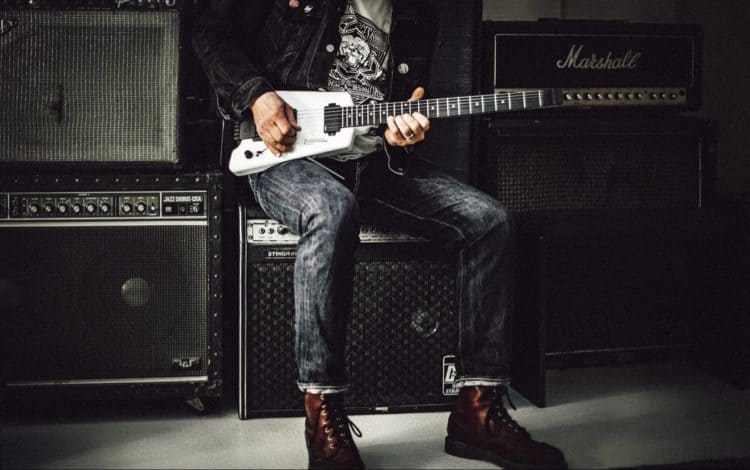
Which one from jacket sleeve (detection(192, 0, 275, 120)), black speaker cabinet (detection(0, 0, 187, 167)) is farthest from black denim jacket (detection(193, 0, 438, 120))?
black speaker cabinet (detection(0, 0, 187, 167))

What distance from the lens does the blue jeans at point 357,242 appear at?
1.99 m

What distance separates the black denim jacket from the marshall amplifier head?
33 centimetres

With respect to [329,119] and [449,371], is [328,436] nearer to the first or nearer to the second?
[449,371]

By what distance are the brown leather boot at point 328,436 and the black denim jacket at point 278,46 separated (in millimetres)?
707

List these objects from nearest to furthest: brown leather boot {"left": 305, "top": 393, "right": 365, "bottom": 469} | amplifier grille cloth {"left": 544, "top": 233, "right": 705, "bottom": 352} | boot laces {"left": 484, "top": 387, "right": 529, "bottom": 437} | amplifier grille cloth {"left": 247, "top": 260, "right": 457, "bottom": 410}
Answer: brown leather boot {"left": 305, "top": 393, "right": 365, "bottom": 469} < boot laces {"left": 484, "top": 387, "right": 529, "bottom": 437} < amplifier grille cloth {"left": 247, "top": 260, "right": 457, "bottom": 410} < amplifier grille cloth {"left": 544, "top": 233, "right": 705, "bottom": 352}

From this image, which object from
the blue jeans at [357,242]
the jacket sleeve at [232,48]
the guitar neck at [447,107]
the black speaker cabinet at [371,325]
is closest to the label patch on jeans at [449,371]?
the black speaker cabinet at [371,325]

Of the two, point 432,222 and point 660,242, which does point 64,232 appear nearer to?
point 432,222

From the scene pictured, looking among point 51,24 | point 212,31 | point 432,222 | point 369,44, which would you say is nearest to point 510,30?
point 369,44

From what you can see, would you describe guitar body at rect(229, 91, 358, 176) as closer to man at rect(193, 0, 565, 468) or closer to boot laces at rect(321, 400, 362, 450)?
man at rect(193, 0, 565, 468)

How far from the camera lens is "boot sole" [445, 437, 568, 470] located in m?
2.02

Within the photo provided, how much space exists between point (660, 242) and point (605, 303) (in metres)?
0.25

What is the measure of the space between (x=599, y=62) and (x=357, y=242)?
997mm

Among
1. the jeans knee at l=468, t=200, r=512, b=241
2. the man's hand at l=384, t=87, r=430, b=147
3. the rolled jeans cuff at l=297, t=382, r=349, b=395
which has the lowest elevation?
the rolled jeans cuff at l=297, t=382, r=349, b=395

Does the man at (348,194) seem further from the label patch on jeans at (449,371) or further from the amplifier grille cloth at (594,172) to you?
the amplifier grille cloth at (594,172)
